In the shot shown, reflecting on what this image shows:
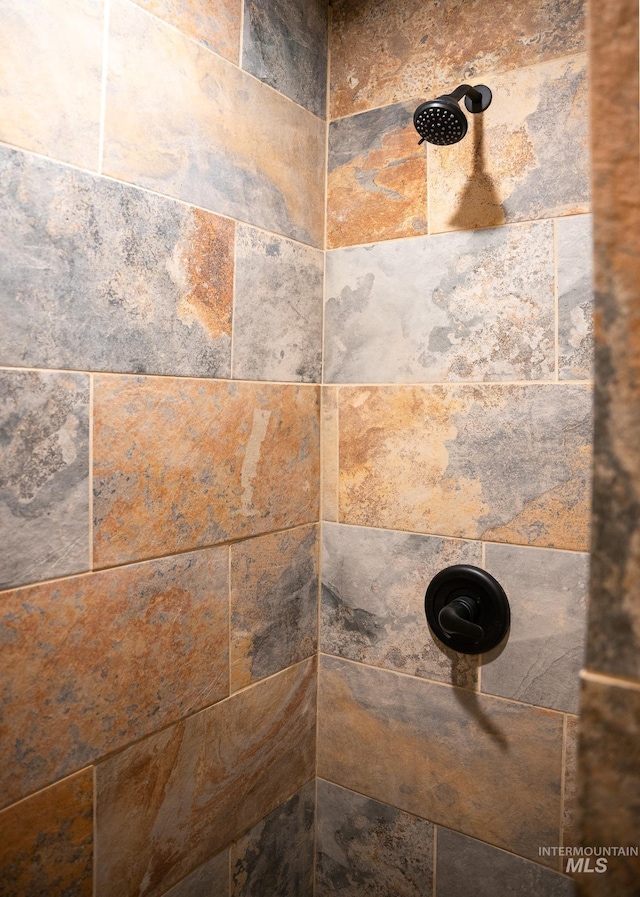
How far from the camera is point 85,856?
987 mm

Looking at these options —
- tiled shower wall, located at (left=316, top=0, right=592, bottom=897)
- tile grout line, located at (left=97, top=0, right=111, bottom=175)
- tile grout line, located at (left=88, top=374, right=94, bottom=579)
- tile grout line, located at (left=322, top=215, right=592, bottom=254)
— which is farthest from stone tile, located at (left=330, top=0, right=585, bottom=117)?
tile grout line, located at (left=88, top=374, right=94, bottom=579)

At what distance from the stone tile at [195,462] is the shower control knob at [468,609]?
36cm

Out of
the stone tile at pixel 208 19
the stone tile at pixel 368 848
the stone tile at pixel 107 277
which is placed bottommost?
the stone tile at pixel 368 848

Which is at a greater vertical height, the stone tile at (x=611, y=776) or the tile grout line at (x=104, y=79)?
the tile grout line at (x=104, y=79)

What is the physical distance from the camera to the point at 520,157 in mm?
1216

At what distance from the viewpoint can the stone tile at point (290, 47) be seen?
1.25 metres

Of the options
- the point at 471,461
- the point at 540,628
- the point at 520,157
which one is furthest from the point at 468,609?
the point at 520,157

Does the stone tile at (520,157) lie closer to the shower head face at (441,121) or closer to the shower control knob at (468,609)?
the shower head face at (441,121)

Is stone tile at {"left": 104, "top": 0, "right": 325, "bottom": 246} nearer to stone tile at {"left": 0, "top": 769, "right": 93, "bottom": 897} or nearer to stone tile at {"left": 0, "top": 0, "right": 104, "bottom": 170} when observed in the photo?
stone tile at {"left": 0, "top": 0, "right": 104, "bottom": 170}

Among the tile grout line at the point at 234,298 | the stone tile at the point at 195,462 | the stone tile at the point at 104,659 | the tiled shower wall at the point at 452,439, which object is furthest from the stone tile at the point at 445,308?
the stone tile at the point at 104,659

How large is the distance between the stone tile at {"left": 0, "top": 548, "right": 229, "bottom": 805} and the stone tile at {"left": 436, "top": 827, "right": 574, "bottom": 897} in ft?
2.03

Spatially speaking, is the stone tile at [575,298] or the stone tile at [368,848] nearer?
the stone tile at [575,298]

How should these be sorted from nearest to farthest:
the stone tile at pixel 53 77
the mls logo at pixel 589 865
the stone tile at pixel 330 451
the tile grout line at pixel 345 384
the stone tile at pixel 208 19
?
the mls logo at pixel 589 865 → the stone tile at pixel 53 77 → the tile grout line at pixel 345 384 → the stone tile at pixel 208 19 → the stone tile at pixel 330 451

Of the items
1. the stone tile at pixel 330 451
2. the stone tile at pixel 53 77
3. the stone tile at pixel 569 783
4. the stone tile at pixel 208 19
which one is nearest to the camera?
the stone tile at pixel 53 77
